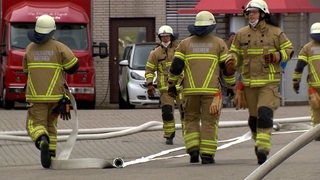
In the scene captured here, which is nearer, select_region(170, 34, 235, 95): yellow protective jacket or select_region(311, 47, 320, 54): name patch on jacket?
select_region(170, 34, 235, 95): yellow protective jacket

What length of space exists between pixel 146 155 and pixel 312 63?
2.84 meters

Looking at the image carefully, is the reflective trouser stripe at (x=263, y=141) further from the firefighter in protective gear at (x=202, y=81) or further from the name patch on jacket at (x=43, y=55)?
the name patch on jacket at (x=43, y=55)

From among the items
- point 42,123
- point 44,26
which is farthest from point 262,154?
point 44,26

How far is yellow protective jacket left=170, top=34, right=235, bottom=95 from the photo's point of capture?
44.0 feet

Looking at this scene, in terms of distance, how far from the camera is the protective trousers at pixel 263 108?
1284 cm

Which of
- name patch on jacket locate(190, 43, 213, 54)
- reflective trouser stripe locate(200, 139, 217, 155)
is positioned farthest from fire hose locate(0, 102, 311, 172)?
name patch on jacket locate(190, 43, 213, 54)

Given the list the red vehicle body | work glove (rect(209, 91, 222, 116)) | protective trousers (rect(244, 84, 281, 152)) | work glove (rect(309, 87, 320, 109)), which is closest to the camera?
protective trousers (rect(244, 84, 281, 152))

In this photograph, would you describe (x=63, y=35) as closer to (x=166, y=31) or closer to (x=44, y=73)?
(x=166, y=31)

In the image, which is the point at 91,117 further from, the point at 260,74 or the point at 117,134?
the point at 260,74

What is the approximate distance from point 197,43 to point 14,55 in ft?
44.8

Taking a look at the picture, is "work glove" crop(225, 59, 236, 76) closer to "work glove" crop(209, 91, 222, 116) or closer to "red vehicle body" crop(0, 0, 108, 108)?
"work glove" crop(209, 91, 222, 116)

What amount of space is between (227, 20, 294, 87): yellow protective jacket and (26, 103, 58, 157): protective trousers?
2.21 m

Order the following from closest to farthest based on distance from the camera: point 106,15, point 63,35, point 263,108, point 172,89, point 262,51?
point 263,108
point 262,51
point 172,89
point 63,35
point 106,15

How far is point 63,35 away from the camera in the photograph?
2736cm
